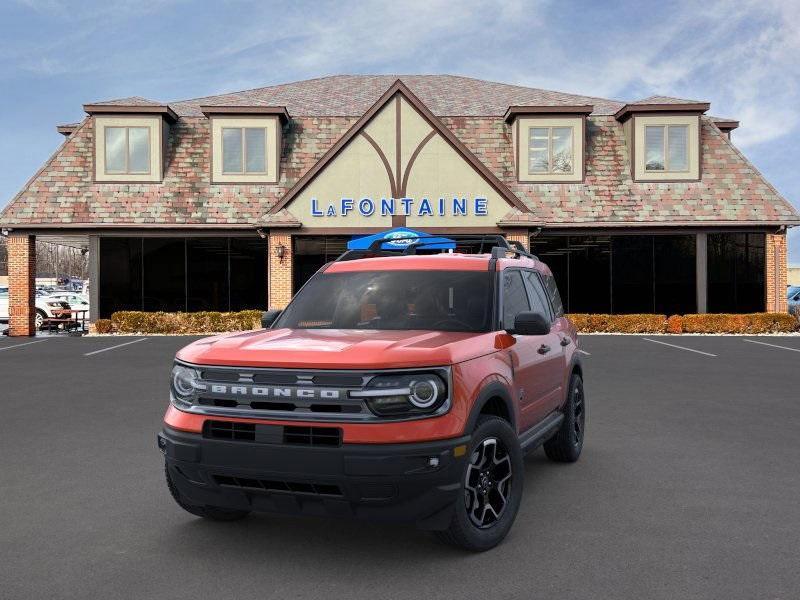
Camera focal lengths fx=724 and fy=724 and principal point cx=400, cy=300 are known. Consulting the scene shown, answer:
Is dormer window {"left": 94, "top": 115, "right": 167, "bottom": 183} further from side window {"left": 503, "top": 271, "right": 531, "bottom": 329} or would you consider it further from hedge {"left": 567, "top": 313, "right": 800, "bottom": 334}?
side window {"left": 503, "top": 271, "right": 531, "bottom": 329}

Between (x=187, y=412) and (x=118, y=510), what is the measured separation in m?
1.46

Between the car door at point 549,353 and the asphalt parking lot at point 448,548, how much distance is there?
71 cm

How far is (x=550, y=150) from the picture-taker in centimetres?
2469

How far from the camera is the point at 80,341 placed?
69.2ft

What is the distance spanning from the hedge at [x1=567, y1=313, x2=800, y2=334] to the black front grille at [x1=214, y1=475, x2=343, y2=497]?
20.3m

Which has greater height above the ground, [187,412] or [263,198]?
[263,198]

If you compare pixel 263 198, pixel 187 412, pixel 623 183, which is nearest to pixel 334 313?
pixel 187 412

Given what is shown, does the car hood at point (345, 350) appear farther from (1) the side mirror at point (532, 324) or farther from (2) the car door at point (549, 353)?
(2) the car door at point (549, 353)

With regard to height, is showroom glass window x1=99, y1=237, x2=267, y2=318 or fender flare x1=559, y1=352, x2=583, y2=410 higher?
showroom glass window x1=99, y1=237, x2=267, y2=318

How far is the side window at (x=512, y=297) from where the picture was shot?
212 inches

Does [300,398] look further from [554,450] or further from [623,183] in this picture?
[623,183]

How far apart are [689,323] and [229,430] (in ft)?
72.5

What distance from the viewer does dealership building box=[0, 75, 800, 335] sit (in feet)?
75.4

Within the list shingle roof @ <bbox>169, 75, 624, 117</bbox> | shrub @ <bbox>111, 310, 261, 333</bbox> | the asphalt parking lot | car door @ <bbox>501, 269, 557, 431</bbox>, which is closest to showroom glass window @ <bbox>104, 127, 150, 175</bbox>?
shingle roof @ <bbox>169, 75, 624, 117</bbox>
